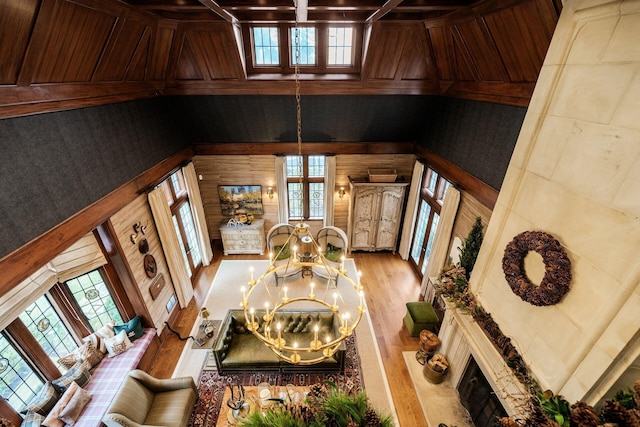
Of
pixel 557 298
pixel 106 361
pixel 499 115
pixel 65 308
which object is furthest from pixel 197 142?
pixel 557 298

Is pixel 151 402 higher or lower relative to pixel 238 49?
lower

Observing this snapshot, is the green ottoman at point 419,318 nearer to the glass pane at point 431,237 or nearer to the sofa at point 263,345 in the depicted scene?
the glass pane at point 431,237

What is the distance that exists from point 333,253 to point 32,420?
234 inches

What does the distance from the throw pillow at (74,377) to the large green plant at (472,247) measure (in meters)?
6.33

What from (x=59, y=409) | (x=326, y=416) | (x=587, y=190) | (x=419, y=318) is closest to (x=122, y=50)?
(x=59, y=409)

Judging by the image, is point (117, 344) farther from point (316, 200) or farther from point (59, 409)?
point (316, 200)

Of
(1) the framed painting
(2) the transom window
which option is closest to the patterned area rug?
(2) the transom window

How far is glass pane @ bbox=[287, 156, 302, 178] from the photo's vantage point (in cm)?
798

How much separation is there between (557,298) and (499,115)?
289 centimetres

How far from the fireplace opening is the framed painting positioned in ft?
20.8

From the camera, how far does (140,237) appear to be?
5.09 metres

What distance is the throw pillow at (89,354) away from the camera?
4.46 metres

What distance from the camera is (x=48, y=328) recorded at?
4.14m

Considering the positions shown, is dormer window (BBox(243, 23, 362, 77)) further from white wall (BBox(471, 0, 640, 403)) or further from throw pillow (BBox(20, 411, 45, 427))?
throw pillow (BBox(20, 411, 45, 427))
